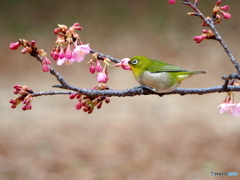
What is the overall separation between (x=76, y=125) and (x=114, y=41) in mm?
1808

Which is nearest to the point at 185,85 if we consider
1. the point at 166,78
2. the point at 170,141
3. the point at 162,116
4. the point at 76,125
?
the point at 162,116

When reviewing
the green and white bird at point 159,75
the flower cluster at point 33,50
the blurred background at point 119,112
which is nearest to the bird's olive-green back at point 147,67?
the green and white bird at point 159,75

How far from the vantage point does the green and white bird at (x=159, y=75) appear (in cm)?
91

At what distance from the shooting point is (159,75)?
92 centimetres

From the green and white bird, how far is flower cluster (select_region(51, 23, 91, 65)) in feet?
0.40

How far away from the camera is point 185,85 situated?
525 centimetres

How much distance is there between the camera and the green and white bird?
912mm

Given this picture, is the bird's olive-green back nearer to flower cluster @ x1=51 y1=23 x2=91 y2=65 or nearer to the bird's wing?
the bird's wing

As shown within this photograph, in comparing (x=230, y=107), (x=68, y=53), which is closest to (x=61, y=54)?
(x=68, y=53)

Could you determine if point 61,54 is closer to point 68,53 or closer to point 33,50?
point 68,53

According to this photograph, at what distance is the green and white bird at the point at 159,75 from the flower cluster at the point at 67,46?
12 cm

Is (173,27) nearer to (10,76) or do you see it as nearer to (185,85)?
(185,85)

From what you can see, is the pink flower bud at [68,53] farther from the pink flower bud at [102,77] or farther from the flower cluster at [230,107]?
the flower cluster at [230,107]

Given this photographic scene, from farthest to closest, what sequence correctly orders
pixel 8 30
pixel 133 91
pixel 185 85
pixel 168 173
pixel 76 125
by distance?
pixel 8 30, pixel 185 85, pixel 76 125, pixel 168 173, pixel 133 91
